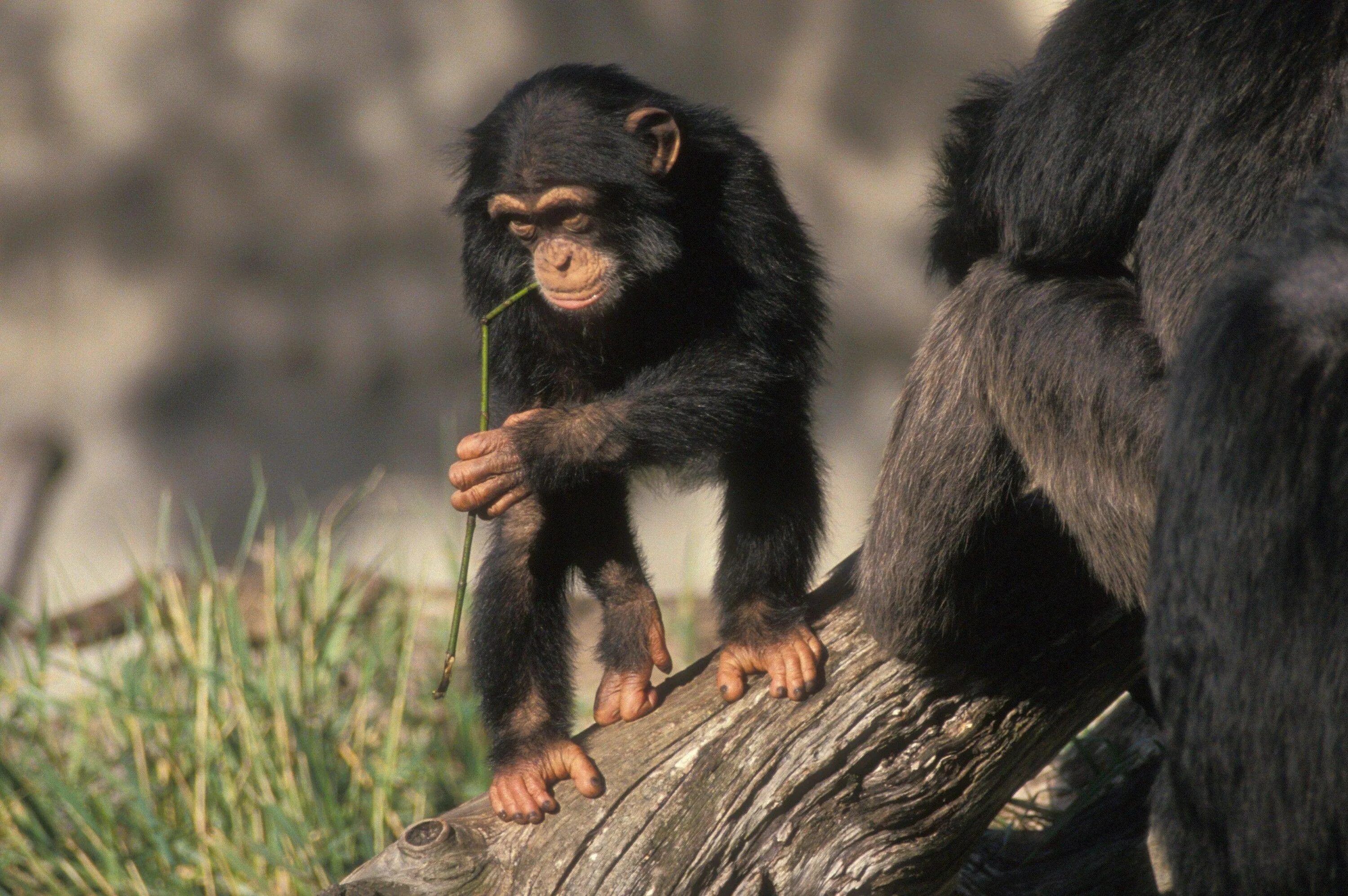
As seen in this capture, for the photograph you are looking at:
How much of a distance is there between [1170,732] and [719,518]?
127cm

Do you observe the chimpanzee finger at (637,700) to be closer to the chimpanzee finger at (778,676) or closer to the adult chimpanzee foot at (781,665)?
the adult chimpanzee foot at (781,665)

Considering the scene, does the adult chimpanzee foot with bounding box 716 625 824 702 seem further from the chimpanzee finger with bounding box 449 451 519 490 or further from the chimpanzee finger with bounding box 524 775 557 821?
the chimpanzee finger with bounding box 449 451 519 490

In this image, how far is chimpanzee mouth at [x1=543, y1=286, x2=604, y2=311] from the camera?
2797 mm

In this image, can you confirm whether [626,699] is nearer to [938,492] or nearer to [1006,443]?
[938,492]

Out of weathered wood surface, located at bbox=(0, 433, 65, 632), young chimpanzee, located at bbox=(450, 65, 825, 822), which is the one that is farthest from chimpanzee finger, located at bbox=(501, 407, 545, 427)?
weathered wood surface, located at bbox=(0, 433, 65, 632)

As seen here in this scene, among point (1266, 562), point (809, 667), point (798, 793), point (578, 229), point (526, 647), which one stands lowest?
point (1266, 562)

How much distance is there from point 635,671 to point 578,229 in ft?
3.08

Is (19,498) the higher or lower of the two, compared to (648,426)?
higher

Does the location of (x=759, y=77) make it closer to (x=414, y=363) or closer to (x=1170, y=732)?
(x=414, y=363)

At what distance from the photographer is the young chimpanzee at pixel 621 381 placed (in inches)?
103

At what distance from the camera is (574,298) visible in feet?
9.19

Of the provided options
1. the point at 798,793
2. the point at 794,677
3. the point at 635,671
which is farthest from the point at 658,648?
the point at 798,793

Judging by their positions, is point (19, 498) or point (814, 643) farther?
point (19, 498)

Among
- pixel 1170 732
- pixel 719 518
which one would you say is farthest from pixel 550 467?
pixel 1170 732
